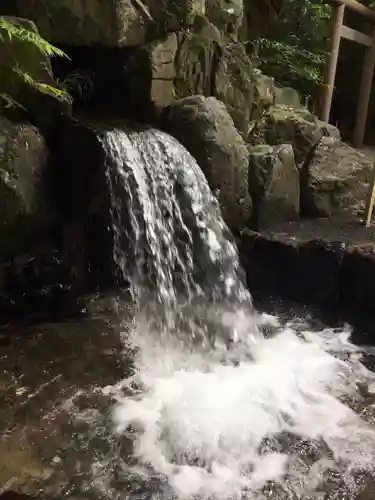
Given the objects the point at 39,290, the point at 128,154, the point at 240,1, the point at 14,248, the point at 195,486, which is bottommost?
the point at 195,486

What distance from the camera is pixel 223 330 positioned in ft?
15.4

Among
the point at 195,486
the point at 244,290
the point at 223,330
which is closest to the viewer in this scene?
the point at 195,486

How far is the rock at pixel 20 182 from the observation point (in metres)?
4.18

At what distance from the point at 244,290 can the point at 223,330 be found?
2.07 ft

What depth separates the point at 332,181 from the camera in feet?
20.8

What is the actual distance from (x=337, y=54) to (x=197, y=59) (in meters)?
3.68

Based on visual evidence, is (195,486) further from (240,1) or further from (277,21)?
(277,21)

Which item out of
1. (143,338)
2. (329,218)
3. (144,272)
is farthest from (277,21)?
(143,338)

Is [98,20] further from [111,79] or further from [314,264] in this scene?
[314,264]

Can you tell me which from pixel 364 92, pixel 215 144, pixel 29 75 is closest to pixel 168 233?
pixel 215 144

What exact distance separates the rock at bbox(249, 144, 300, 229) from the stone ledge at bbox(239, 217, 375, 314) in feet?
0.66

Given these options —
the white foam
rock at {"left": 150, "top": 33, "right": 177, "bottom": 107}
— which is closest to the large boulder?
rock at {"left": 150, "top": 33, "right": 177, "bottom": 107}

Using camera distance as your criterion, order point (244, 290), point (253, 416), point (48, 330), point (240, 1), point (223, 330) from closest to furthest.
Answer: point (253, 416) < point (48, 330) < point (223, 330) < point (244, 290) < point (240, 1)

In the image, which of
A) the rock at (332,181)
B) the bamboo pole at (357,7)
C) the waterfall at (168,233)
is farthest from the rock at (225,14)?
the waterfall at (168,233)
